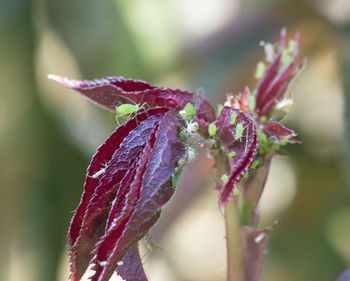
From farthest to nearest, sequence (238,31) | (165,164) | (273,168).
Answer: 1. (273,168)
2. (238,31)
3. (165,164)

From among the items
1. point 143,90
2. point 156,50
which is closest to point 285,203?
point 156,50

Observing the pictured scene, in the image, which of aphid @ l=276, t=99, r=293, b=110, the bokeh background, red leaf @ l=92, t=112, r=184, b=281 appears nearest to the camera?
red leaf @ l=92, t=112, r=184, b=281

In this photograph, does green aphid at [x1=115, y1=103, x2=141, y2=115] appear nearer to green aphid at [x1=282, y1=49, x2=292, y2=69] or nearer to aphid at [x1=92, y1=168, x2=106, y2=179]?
aphid at [x1=92, y1=168, x2=106, y2=179]

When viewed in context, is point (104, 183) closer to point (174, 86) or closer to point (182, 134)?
point (182, 134)

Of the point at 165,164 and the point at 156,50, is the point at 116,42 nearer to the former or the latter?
the point at 156,50

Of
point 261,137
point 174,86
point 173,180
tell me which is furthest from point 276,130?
point 174,86

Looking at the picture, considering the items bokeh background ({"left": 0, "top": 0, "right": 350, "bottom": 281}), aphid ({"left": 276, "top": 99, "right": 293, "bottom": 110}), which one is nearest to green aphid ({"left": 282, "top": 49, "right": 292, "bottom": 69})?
aphid ({"left": 276, "top": 99, "right": 293, "bottom": 110})
